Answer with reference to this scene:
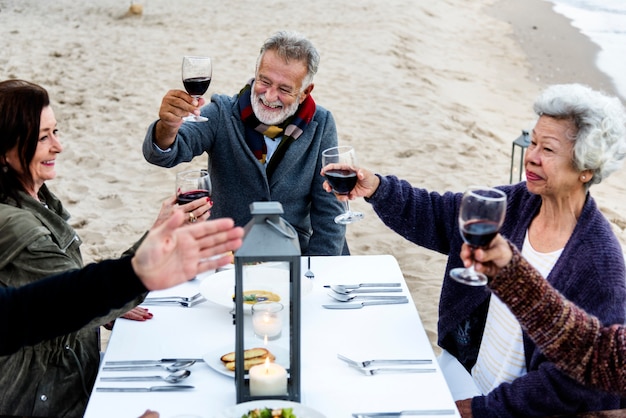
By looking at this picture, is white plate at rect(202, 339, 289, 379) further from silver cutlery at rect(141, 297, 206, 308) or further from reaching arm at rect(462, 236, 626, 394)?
reaching arm at rect(462, 236, 626, 394)

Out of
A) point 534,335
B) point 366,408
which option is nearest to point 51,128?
point 366,408

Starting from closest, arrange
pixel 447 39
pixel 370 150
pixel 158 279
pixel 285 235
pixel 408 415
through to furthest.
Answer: pixel 158 279
pixel 285 235
pixel 408 415
pixel 370 150
pixel 447 39

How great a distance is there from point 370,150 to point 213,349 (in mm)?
5426

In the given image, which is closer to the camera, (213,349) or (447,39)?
(213,349)

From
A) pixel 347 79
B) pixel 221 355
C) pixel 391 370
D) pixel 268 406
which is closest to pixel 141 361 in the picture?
pixel 221 355

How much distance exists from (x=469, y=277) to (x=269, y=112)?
1.71m

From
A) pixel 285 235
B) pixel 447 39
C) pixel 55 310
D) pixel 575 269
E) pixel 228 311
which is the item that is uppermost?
pixel 285 235

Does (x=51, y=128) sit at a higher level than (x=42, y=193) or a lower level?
higher

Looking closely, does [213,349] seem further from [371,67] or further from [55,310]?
[371,67]

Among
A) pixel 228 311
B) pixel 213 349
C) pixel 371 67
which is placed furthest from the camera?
pixel 371 67

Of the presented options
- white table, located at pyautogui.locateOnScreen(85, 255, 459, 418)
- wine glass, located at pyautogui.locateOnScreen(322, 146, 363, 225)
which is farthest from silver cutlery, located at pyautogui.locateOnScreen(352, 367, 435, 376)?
wine glass, located at pyautogui.locateOnScreen(322, 146, 363, 225)

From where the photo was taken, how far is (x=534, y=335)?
7.37 feet

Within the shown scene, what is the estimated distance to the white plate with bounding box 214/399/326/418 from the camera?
2.10m

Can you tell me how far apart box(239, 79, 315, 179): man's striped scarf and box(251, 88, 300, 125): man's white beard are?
0.10 ft
